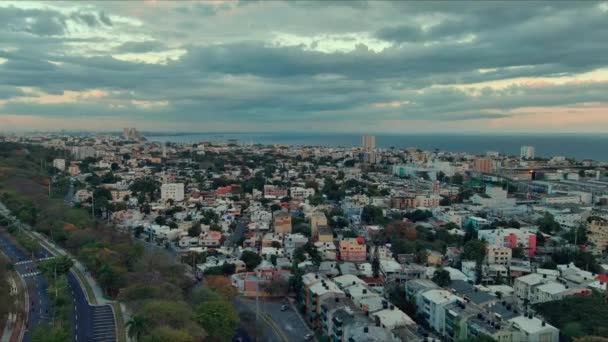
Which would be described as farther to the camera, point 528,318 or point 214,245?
point 214,245

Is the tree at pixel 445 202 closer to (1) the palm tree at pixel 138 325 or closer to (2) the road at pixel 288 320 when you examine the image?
(2) the road at pixel 288 320

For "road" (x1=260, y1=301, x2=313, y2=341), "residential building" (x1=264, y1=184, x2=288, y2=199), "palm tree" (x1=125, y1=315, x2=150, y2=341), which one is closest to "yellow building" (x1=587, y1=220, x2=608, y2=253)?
"road" (x1=260, y1=301, x2=313, y2=341)

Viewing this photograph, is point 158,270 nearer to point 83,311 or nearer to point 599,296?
point 83,311

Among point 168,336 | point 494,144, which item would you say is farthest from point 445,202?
point 494,144

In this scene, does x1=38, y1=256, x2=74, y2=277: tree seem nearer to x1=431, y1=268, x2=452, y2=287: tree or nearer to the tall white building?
x1=431, y1=268, x2=452, y2=287: tree

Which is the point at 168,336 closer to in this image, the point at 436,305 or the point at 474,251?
the point at 436,305

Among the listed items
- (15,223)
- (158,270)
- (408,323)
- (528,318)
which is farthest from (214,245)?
(528,318)
